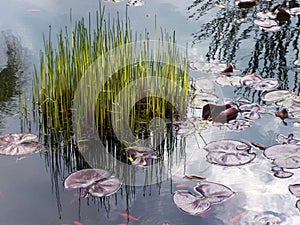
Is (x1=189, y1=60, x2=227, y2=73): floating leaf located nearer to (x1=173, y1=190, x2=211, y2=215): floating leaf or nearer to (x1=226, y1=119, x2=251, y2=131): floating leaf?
(x1=226, y1=119, x2=251, y2=131): floating leaf

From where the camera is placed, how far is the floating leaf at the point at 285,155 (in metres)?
2.05

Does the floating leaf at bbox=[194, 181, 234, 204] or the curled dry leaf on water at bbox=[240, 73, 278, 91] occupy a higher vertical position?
the curled dry leaf on water at bbox=[240, 73, 278, 91]

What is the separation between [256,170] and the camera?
2.07m

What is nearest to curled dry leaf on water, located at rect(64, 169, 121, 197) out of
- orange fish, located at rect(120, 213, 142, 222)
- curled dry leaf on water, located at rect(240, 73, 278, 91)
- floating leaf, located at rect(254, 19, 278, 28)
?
orange fish, located at rect(120, 213, 142, 222)

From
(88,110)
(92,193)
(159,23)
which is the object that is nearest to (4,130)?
(88,110)

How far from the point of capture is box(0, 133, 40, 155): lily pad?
220 cm

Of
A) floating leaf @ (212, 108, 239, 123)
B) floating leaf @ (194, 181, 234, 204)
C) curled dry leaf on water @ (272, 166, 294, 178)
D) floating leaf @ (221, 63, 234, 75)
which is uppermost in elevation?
floating leaf @ (221, 63, 234, 75)

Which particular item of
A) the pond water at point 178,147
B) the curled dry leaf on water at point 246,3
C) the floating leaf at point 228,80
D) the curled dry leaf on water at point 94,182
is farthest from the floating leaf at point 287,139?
the curled dry leaf on water at point 246,3

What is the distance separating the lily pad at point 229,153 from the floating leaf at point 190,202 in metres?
0.26

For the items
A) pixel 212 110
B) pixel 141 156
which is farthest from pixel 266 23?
pixel 141 156

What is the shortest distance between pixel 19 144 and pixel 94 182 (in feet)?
1.62

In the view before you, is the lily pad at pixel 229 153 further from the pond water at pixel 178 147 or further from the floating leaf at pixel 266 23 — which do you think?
the floating leaf at pixel 266 23

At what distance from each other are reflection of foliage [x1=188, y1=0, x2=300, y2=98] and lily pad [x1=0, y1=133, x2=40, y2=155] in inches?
45.4

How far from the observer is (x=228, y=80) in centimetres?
276
